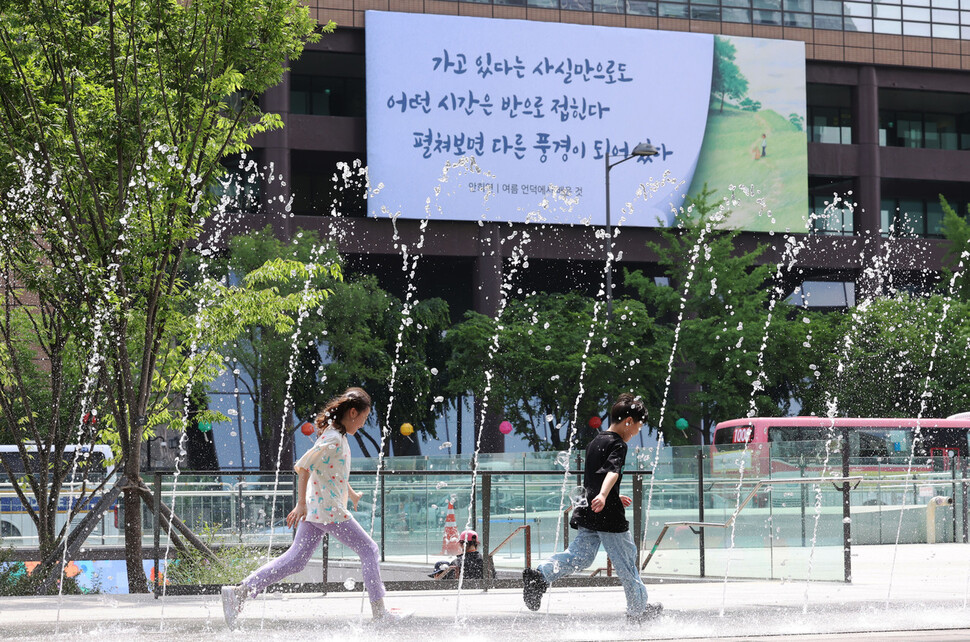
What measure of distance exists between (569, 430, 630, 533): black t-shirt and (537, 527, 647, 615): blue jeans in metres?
0.06

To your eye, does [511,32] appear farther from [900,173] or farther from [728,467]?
[728,467]

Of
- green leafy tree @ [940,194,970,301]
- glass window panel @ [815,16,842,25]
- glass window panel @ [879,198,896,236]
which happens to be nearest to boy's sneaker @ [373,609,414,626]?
green leafy tree @ [940,194,970,301]

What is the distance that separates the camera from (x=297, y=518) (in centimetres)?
859

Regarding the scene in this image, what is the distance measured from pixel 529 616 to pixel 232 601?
234 cm

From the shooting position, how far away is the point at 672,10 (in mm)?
51656

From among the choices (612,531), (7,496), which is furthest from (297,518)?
(7,496)

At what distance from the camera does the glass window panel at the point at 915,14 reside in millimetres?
→ 53594

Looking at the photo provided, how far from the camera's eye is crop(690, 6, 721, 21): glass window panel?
2047 inches

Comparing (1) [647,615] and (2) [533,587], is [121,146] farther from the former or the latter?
(1) [647,615]

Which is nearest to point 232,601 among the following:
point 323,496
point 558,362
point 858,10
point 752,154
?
point 323,496

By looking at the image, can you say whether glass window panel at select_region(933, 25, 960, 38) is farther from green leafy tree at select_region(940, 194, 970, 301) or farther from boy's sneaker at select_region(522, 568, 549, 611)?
boy's sneaker at select_region(522, 568, 549, 611)

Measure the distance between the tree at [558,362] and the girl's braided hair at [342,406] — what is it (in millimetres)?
29809

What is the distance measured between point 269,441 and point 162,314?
30.4m

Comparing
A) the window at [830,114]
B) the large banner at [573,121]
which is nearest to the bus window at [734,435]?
the large banner at [573,121]
